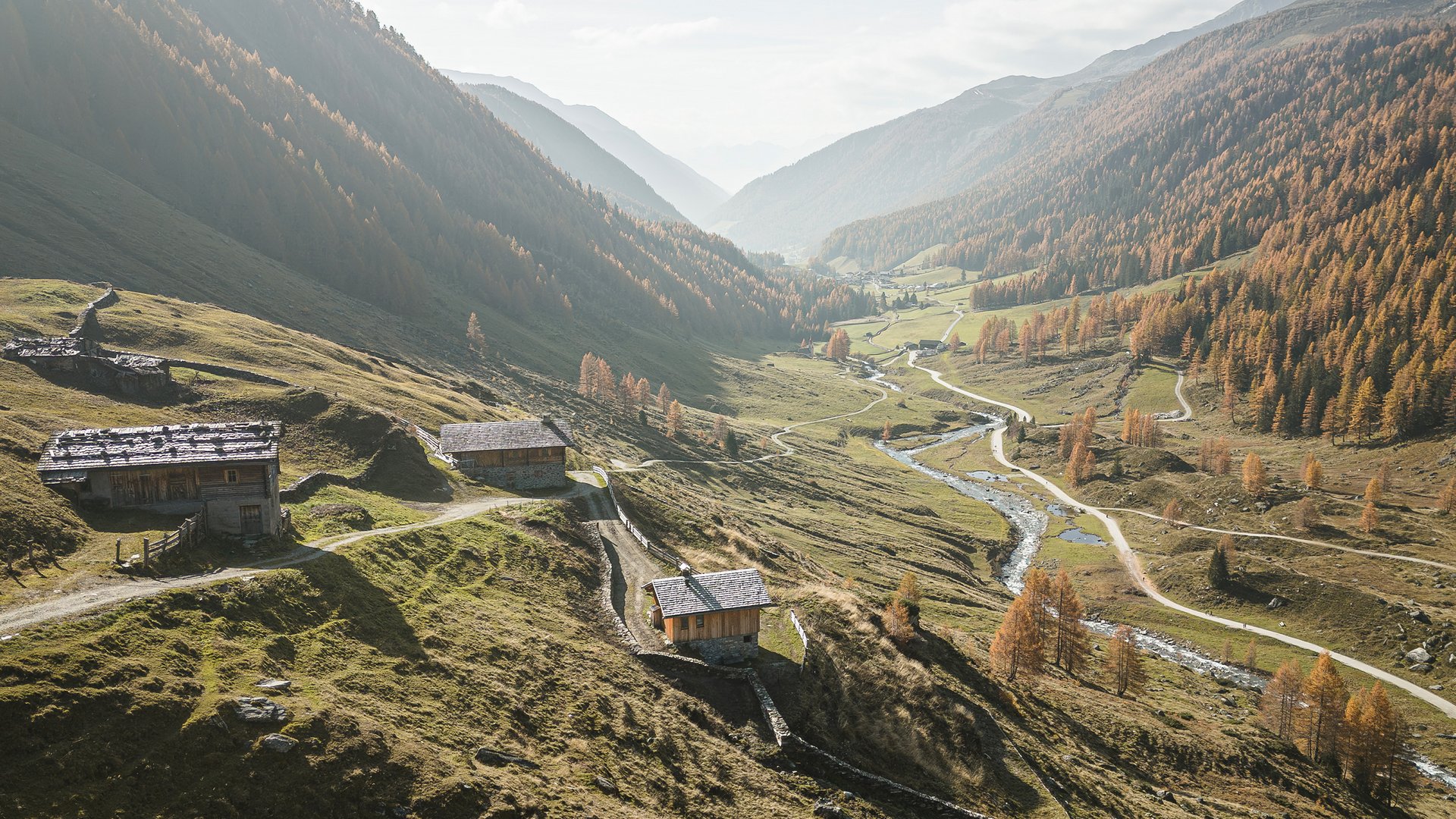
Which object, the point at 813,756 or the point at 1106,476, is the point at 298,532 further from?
the point at 1106,476

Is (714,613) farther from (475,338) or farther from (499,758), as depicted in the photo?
(475,338)

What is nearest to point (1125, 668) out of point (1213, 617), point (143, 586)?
point (1213, 617)

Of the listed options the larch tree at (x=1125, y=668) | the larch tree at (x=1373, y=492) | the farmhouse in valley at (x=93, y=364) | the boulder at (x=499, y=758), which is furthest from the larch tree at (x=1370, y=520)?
the farmhouse in valley at (x=93, y=364)

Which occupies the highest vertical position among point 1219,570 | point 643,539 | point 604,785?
point 643,539

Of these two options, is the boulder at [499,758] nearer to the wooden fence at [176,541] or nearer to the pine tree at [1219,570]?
the wooden fence at [176,541]

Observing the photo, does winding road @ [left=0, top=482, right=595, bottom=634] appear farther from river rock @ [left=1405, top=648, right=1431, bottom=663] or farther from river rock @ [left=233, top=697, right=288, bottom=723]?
river rock @ [left=1405, top=648, right=1431, bottom=663]

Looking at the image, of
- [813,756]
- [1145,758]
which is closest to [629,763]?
[813,756]

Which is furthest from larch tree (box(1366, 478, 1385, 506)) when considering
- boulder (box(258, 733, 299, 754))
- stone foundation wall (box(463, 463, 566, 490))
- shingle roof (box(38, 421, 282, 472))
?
shingle roof (box(38, 421, 282, 472))
